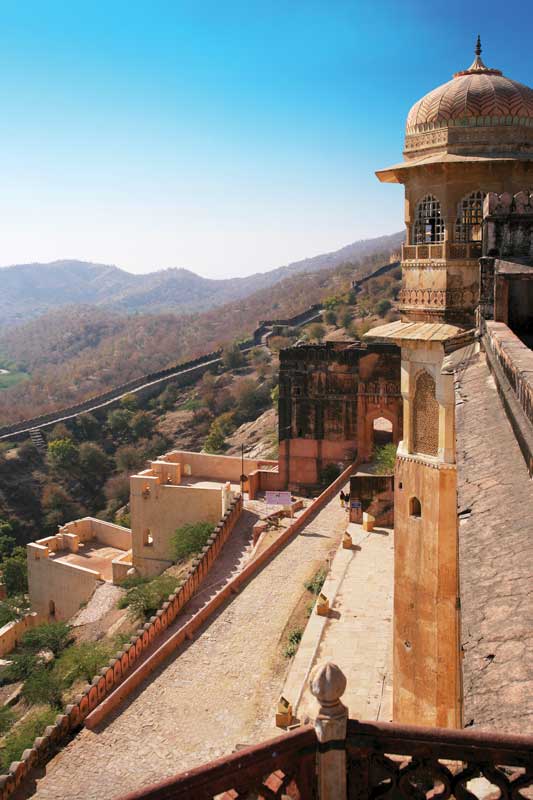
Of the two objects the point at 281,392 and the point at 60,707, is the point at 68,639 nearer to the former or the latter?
the point at 60,707

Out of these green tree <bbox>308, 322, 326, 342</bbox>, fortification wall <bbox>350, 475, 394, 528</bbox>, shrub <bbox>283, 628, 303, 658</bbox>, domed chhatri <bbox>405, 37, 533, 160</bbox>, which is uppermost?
domed chhatri <bbox>405, 37, 533, 160</bbox>

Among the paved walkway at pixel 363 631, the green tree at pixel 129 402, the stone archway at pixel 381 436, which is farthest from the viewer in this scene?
the green tree at pixel 129 402

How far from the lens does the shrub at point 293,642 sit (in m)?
11.2

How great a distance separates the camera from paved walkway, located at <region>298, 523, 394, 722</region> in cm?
919

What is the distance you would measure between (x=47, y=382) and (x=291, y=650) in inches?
2110

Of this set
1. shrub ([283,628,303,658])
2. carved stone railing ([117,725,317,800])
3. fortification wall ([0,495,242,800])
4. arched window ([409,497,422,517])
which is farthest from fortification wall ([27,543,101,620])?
carved stone railing ([117,725,317,800])

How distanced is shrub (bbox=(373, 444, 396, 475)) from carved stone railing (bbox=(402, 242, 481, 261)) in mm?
8697

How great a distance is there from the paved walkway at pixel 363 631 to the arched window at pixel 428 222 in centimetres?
554

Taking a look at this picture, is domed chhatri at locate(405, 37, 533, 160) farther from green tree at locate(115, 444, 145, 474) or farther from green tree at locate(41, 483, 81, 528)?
green tree at locate(115, 444, 145, 474)

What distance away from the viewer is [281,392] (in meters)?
20.2

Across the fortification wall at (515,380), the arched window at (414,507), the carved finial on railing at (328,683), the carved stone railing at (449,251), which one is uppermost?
the carved stone railing at (449,251)

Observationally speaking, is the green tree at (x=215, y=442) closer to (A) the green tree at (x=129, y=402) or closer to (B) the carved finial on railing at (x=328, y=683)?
(A) the green tree at (x=129, y=402)

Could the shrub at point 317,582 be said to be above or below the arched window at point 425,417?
below

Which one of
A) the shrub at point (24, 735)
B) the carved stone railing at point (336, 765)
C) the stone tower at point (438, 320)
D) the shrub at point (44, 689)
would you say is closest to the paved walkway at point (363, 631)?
the stone tower at point (438, 320)
